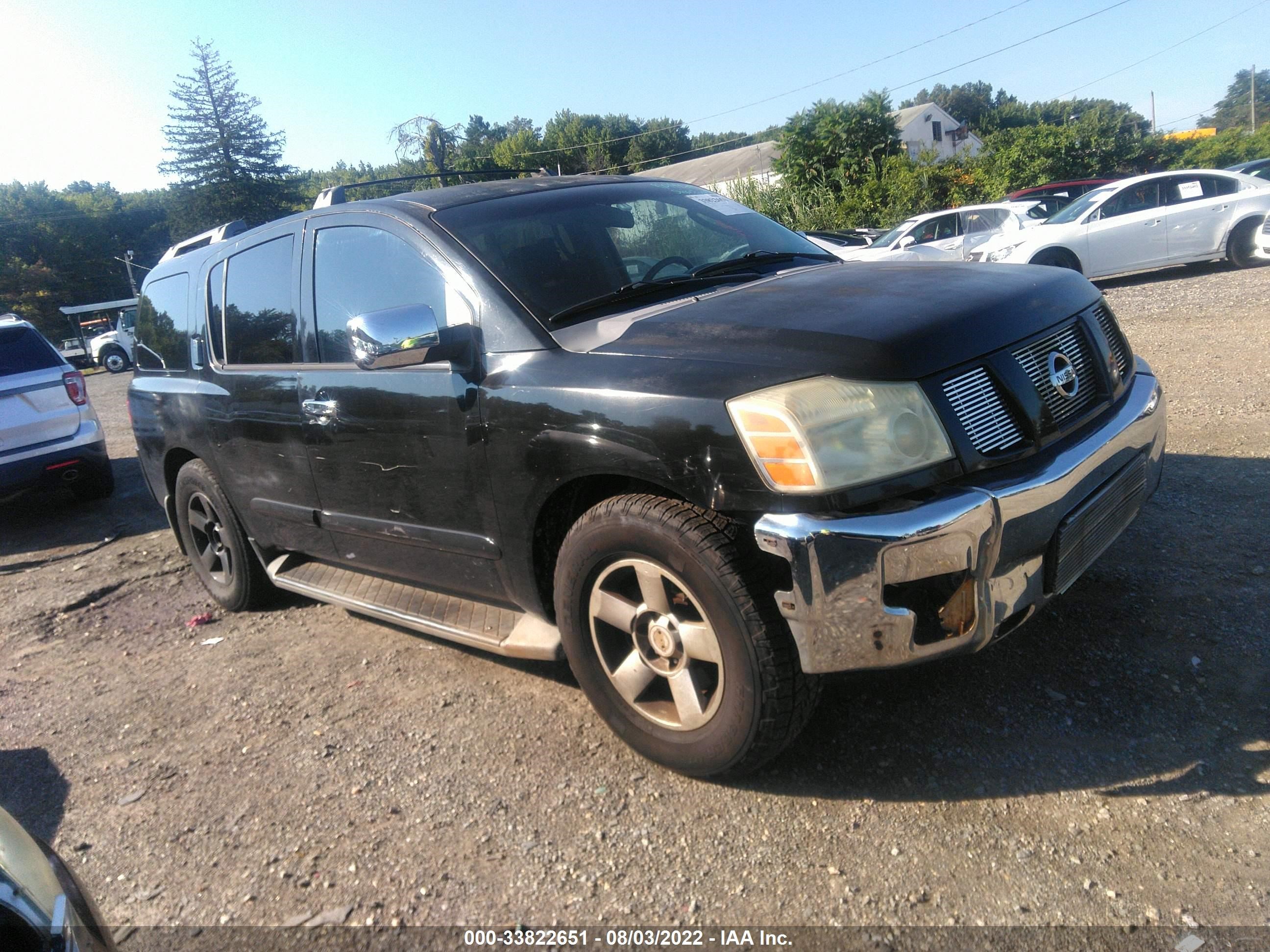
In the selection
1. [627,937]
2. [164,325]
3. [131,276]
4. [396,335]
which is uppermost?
[131,276]

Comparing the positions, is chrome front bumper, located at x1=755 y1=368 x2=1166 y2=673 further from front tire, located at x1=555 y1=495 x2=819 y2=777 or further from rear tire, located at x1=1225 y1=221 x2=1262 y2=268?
rear tire, located at x1=1225 y1=221 x2=1262 y2=268

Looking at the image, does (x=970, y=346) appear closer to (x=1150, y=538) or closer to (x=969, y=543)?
(x=969, y=543)

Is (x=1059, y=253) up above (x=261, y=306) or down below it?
below

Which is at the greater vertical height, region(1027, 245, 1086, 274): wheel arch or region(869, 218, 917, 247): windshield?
region(869, 218, 917, 247): windshield

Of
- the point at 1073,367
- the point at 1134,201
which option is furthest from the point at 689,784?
the point at 1134,201

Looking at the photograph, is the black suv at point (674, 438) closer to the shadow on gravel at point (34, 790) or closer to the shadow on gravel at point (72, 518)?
the shadow on gravel at point (34, 790)

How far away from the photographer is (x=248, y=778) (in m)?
3.13

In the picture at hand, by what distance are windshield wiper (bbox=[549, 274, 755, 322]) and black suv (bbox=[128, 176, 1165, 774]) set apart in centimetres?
1

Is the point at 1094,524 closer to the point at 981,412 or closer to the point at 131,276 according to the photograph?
the point at 981,412

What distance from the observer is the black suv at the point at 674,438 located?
231 centimetres

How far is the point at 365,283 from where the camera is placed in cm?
348

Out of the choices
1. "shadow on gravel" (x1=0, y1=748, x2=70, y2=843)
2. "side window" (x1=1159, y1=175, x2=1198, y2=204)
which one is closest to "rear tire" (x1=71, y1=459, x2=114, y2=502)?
"shadow on gravel" (x1=0, y1=748, x2=70, y2=843)

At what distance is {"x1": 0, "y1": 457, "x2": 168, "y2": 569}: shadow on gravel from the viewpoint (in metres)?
6.95

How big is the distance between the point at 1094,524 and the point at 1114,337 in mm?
854
